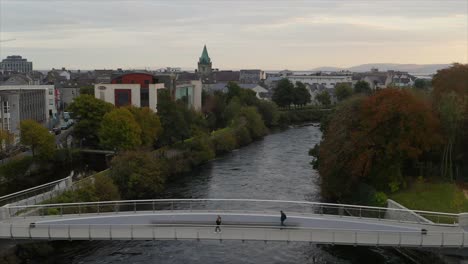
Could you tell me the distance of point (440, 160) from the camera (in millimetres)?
30609

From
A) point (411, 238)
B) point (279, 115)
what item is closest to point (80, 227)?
point (411, 238)

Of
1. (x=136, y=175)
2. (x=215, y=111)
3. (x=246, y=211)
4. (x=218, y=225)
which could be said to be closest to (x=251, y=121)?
(x=215, y=111)

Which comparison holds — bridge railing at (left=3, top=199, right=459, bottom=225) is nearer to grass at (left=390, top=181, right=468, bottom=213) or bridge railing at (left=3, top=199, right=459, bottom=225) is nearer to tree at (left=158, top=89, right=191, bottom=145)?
grass at (left=390, top=181, right=468, bottom=213)

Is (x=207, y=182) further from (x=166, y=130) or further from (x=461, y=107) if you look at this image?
(x=461, y=107)

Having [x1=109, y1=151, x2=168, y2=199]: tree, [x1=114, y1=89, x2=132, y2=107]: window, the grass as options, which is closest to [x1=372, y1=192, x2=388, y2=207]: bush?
the grass

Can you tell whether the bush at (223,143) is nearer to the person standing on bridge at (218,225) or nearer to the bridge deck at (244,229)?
the bridge deck at (244,229)

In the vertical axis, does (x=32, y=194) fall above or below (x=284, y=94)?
below

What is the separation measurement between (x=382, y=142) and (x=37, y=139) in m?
24.0

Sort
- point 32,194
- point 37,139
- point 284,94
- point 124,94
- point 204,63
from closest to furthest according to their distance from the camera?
point 32,194 → point 37,139 → point 124,94 → point 284,94 → point 204,63

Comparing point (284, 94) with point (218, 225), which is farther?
point (284, 94)

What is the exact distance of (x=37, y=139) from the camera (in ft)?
122

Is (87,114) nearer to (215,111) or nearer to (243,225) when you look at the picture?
(215,111)

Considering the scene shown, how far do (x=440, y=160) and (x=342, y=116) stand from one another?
6.25 m

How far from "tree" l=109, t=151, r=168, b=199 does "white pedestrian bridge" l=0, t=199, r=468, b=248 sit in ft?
34.4
